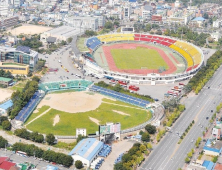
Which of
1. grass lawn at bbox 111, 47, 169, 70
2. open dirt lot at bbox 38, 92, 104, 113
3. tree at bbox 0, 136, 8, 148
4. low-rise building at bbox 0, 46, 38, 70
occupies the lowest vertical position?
tree at bbox 0, 136, 8, 148

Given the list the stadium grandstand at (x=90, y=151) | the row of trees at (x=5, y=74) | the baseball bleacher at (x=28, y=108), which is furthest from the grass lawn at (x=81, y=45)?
the stadium grandstand at (x=90, y=151)

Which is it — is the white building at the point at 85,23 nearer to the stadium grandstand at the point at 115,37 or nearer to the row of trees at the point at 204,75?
the stadium grandstand at the point at 115,37

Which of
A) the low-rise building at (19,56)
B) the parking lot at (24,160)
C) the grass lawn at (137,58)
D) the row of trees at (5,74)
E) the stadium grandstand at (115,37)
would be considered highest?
the stadium grandstand at (115,37)

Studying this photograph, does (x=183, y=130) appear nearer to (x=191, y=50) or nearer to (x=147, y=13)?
(x=191, y=50)

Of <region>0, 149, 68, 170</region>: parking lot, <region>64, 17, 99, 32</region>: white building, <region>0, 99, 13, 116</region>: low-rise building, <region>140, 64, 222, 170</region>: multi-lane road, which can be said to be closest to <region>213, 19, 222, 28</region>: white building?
<region>64, 17, 99, 32</region>: white building

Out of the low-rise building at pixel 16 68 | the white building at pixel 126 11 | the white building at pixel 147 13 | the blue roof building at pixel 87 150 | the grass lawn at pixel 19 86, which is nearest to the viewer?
the blue roof building at pixel 87 150

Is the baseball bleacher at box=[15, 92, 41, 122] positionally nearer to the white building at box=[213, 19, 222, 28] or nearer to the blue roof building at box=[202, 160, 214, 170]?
the blue roof building at box=[202, 160, 214, 170]
